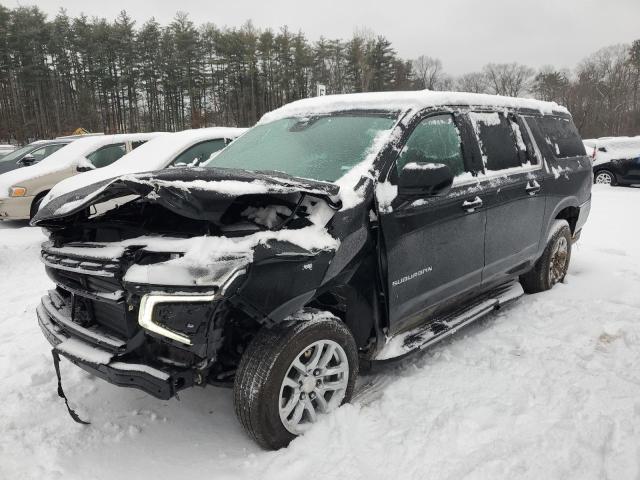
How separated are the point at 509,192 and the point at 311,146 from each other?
172 centimetres

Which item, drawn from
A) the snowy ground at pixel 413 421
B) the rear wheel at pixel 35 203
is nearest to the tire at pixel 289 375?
the snowy ground at pixel 413 421

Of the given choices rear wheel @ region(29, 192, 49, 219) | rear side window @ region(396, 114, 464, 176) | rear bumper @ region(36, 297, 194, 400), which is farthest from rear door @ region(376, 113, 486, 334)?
rear wheel @ region(29, 192, 49, 219)

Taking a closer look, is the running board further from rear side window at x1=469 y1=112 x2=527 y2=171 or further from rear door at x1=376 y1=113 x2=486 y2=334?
rear side window at x1=469 y1=112 x2=527 y2=171

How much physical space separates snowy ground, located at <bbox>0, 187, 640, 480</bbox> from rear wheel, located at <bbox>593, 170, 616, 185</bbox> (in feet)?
48.3

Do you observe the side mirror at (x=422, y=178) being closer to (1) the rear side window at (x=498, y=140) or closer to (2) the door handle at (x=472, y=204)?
(2) the door handle at (x=472, y=204)

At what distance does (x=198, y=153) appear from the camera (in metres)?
7.18

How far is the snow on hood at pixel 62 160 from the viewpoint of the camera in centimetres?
858

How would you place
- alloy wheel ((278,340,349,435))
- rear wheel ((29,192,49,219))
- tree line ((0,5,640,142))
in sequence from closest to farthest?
1. alloy wheel ((278,340,349,435))
2. rear wheel ((29,192,49,219))
3. tree line ((0,5,640,142))

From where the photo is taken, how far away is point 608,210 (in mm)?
10461

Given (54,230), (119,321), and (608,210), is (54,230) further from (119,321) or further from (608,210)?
(608,210)

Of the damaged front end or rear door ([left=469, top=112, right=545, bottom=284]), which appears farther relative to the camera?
rear door ([left=469, top=112, right=545, bottom=284])

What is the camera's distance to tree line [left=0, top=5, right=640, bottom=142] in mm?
46000

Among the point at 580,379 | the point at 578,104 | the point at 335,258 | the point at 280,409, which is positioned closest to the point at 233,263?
the point at 335,258

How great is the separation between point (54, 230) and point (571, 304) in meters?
4.25
